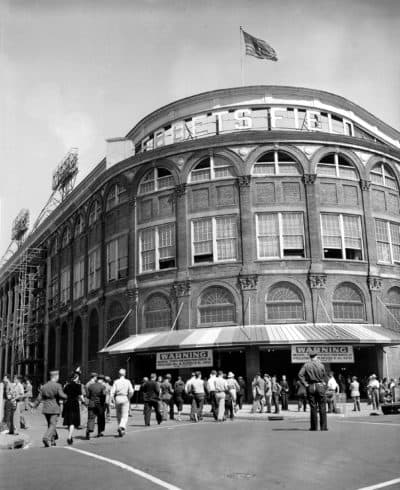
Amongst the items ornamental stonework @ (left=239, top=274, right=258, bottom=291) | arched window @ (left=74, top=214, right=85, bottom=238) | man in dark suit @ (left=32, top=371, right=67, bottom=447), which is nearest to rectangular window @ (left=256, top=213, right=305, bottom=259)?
ornamental stonework @ (left=239, top=274, right=258, bottom=291)

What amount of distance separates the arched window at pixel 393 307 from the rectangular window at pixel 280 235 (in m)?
6.05

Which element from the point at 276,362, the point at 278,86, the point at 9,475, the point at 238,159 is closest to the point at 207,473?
the point at 9,475

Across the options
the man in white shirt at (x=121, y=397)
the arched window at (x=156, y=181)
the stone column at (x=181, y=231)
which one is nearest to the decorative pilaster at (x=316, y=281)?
the stone column at (x=181, y=231)

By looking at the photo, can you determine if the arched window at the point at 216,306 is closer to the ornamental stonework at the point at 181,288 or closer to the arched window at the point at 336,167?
the ornamental stonework at the point at 181,288

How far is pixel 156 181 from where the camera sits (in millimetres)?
38469

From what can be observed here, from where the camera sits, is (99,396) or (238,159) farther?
(238,159)

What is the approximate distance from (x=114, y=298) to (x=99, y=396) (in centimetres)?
2417

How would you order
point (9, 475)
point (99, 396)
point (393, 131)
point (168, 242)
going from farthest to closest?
point (393, 131), point (168, 242), point (99, 396), point (9, 475)

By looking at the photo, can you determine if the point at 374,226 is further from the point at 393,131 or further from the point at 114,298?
the point at 114,298

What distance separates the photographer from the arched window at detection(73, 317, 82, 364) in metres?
45.8

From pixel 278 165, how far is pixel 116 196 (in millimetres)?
11520

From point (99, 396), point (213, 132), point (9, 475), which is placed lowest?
point (9, 475)

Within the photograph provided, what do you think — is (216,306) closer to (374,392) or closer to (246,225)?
(246,225)

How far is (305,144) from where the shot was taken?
120ft
